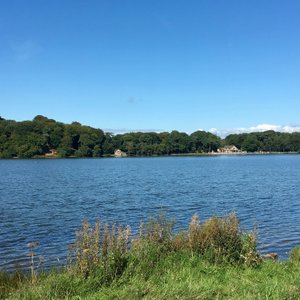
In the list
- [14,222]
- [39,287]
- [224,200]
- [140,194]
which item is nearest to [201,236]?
[39,287]

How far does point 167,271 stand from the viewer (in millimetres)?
10688

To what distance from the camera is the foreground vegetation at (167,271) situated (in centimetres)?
882

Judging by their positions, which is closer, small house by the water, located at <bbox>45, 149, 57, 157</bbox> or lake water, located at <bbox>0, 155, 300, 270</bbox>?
lake water, located at <bbox>0, 155, 300, 270</bbox>

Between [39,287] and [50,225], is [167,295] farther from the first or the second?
[50,225]

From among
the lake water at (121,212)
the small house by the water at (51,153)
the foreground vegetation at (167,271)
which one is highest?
the small house by the water at (51,153)

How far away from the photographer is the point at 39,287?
30.3 ft

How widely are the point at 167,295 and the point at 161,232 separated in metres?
4.26

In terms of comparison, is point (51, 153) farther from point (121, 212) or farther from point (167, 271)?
point (167, 271)

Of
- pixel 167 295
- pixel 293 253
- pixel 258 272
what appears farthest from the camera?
pixel 293 253

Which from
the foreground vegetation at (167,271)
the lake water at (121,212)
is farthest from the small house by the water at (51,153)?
the foreground vegetation at (167,271)

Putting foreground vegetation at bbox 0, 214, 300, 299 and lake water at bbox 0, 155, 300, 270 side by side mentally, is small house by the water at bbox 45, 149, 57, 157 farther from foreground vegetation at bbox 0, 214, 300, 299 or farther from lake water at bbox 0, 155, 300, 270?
foreground vegetation at bbox 0, 214, 300, 299

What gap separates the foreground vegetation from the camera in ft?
28.9

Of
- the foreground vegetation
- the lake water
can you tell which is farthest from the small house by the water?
the foreground vegetation

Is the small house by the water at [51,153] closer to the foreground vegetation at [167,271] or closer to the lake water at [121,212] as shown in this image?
the lake water at [121,212]
